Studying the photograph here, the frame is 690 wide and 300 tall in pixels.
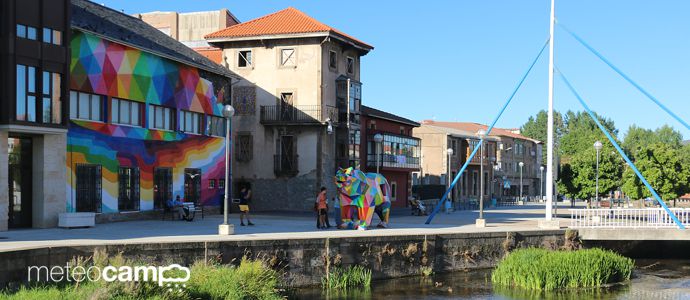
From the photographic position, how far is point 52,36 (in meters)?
27.5

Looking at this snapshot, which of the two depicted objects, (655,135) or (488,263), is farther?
(655,135)

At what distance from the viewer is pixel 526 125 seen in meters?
156

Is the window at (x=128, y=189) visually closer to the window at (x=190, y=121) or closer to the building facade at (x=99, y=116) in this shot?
the building facade at (x=99, y=116)

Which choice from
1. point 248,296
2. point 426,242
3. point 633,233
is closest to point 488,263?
point 426,242

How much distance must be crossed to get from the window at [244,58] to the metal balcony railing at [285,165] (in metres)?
6.26

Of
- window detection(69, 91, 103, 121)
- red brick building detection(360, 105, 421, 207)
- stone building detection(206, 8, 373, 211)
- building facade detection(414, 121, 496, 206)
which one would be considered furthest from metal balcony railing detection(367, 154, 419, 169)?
window detection(69, 91, 103, 121)

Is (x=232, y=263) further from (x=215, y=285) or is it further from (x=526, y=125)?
(x=526, y=125)

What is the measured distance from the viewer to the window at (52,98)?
2720 cm

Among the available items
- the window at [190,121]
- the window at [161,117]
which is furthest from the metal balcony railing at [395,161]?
the window at [161,117]

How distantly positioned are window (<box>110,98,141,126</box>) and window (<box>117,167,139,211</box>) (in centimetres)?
207

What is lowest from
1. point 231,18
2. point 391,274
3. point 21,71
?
point 391,274

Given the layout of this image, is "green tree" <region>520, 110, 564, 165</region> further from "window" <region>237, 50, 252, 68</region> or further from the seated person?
the seated person

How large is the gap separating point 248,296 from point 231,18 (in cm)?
3922

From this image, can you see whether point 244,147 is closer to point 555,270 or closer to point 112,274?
point 555,270
